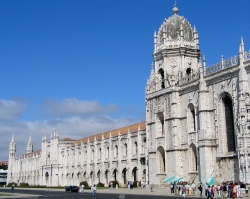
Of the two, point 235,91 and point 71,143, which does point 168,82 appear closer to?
point 235,91

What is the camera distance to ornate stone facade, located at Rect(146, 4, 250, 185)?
42.2 meters

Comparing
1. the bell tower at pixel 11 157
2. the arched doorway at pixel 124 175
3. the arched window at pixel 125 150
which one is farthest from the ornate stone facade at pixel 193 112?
the bell tower at pixel 11 157

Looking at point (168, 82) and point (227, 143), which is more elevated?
point (168, 82)

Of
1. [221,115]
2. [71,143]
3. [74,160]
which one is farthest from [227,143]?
[71,143]

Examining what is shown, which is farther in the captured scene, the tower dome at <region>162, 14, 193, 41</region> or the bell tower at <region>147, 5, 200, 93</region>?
the tower dome at <region>162, 14, 193, 41</region>

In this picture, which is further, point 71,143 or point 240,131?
point 71,143

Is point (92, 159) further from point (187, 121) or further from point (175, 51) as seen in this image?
point (187, 121)

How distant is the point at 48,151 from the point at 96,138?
2771 cm

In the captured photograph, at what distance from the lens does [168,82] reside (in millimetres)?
54031

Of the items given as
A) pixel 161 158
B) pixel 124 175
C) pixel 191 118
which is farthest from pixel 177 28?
pixel 124 175

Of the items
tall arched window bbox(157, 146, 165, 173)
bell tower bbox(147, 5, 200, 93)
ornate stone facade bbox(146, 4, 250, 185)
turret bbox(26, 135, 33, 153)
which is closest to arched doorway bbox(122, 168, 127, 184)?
ornate stone facade bbox(146, 4, 250, 185)

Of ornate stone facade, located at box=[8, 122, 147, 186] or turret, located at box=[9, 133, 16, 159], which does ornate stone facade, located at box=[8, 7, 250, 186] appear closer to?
ornate stone facade, located at box=[8, 122, 147, 186]

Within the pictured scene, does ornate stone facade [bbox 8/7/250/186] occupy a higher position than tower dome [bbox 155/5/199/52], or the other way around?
tower dome [bbox 155/5/199/52]

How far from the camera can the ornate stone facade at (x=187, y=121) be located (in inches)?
1676
